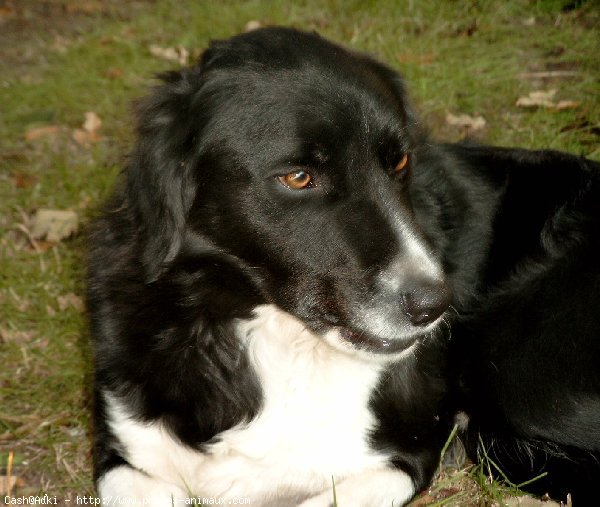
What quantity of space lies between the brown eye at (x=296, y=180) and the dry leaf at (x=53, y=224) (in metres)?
2.31

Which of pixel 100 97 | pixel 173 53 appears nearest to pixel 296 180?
pixel 100 97

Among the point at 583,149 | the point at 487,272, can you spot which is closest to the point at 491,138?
the point at 583,149

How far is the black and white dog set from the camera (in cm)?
239

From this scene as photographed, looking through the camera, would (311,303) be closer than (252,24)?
Yes

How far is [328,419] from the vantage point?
8.73ft

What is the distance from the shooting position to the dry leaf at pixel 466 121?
16.2ft

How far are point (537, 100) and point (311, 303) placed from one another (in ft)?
10.6

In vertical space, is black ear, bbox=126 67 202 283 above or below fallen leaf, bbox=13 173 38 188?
above

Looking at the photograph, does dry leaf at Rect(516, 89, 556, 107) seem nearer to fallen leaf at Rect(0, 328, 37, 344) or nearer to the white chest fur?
the white chest fur

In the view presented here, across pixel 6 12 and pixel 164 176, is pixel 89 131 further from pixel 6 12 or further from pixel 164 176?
pixel 6 12

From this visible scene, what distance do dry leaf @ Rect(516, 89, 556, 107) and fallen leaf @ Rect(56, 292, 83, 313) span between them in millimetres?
3176

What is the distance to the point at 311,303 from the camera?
97.6 inches

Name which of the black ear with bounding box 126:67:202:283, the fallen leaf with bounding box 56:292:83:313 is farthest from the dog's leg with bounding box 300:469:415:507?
the fallen leaf with bounding box 56:292:83:313

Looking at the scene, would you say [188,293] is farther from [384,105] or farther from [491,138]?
[491,138]
